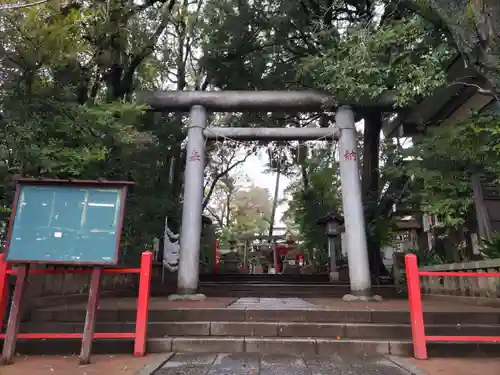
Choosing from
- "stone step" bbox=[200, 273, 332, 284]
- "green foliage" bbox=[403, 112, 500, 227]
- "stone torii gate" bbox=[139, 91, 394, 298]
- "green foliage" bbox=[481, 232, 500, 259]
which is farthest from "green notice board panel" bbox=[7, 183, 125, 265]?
"stone step" bbox=[200, 273, 332, 284]

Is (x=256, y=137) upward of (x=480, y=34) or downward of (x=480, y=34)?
upward

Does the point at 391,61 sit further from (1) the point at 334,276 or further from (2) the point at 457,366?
(1) the point at 334,276

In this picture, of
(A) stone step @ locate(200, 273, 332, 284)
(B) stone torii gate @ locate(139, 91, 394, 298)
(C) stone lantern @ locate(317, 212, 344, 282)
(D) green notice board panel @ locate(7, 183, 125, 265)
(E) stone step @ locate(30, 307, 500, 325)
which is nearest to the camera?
(D) green notice board panel @ locate(7, 183, 125, 265)

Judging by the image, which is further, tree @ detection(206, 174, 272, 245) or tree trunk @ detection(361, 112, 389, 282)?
tree @ detection(206, 174, 272, 245)

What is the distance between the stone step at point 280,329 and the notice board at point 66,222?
141 cm

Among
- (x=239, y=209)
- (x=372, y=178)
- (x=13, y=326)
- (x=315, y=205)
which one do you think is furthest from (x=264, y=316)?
(x=239, y=209)

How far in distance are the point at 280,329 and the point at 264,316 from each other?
14.8 inches

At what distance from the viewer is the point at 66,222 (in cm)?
438

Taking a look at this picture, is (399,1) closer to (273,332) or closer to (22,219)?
(273,332)

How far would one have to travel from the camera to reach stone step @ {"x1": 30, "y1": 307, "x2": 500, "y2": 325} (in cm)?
536

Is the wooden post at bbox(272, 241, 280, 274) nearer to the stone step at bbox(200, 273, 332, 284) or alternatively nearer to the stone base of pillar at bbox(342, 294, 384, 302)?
the stone step at bbox(200, 273, 332, 284)

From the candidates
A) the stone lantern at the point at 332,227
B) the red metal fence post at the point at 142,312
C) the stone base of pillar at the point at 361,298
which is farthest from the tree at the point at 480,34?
the stone lantern at the point at 332,227

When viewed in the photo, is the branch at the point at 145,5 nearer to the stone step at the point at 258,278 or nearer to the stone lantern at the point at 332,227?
the stone step at the point at 258,278

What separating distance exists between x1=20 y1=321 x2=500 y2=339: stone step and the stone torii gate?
105 inches
